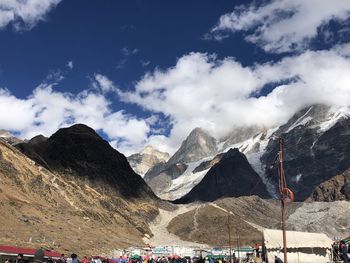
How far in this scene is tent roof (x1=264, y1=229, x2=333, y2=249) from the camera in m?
55.9

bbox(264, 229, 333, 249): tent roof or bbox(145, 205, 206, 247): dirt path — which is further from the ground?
bbox(145, 205, 206, 247): dirt path

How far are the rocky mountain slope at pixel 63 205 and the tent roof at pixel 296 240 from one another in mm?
36291

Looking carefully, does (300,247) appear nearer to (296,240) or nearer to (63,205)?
(296,240)

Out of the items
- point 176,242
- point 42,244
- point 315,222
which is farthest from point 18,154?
point 315,222

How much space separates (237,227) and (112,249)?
82638 mm

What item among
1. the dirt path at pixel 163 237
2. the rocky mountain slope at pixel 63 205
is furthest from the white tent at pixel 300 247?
the dirt path at pixel 163 237

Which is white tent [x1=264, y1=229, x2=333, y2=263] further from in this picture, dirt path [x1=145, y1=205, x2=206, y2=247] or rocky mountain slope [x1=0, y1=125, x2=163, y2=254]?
dirt path [x1=145, y1=205, x2=206, y2=247]

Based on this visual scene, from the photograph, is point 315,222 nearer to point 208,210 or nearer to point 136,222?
point 208,210

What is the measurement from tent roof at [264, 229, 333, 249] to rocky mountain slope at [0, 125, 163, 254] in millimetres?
36291

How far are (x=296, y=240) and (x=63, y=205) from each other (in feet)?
294

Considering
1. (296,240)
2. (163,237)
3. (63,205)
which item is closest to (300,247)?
(296,240)

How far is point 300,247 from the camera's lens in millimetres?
56031

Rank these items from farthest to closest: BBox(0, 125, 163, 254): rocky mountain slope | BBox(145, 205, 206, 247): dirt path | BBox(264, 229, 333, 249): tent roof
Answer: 1. BBox(145, 205, 206, 247): dirt path
2. BBox(0, 125, 163, 254): rocky mountain slope
3. BBox(264, 229, 333, 249): tent roof

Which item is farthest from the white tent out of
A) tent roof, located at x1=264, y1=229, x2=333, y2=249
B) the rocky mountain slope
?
the rocky mountain slope
